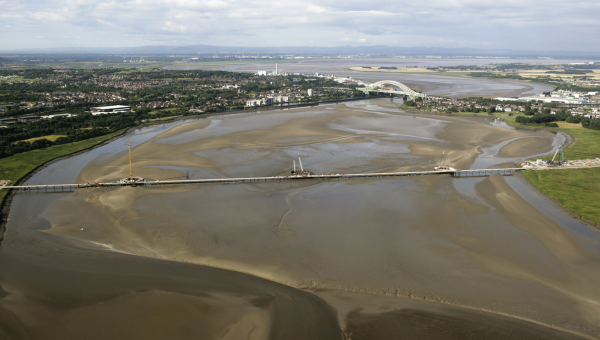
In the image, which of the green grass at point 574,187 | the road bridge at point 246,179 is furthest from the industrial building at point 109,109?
the green grass at point 574,187

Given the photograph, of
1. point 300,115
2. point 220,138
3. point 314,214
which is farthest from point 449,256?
point 300,115

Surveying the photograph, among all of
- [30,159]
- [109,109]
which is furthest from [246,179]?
[109,109]

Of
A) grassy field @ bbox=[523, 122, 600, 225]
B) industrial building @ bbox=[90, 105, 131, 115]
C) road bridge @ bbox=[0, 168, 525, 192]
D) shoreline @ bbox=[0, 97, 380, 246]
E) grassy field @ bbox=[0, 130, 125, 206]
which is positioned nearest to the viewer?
shoreline @ bbox=[0, 97, 380, 246]

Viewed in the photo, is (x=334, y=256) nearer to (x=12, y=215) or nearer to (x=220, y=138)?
(x=12, y=215)

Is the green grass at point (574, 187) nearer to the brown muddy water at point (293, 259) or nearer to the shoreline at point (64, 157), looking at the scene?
the brown muddy water at point (293, 259)

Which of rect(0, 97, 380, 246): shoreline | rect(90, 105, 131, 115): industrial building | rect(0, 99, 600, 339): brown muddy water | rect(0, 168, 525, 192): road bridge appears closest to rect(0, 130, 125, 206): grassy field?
rect(0, 97, 380, 246): shoreline

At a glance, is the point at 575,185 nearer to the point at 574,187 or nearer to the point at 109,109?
the point at 574,187

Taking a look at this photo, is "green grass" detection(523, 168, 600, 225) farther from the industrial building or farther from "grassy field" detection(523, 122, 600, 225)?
the industrial building
